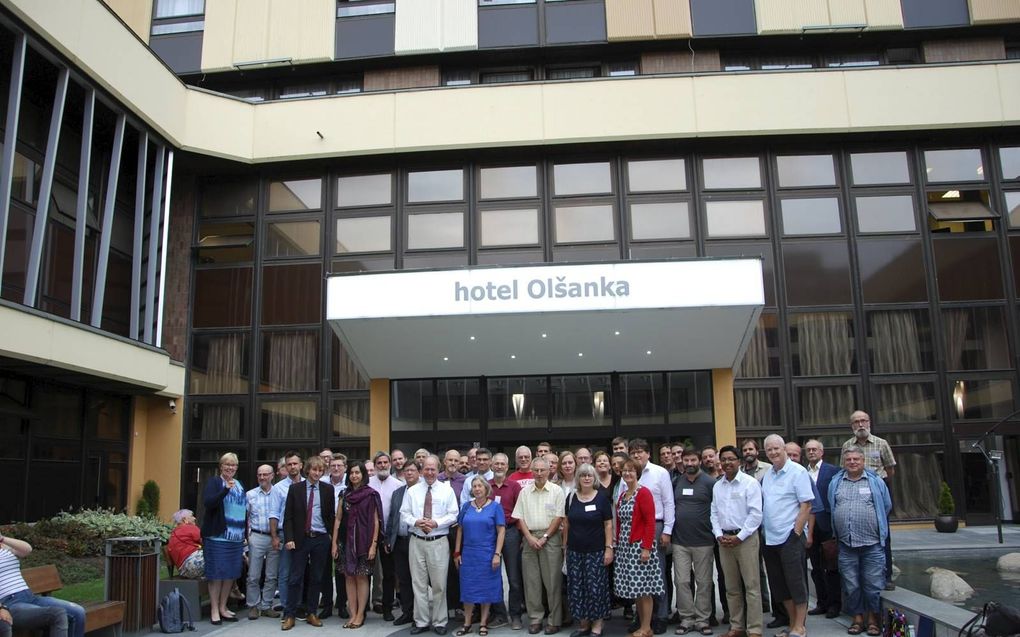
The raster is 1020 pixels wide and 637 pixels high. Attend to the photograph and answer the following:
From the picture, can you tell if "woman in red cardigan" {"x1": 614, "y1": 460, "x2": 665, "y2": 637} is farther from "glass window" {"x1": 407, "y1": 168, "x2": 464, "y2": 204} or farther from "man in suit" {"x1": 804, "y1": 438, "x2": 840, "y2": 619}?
"glass window" {"x1": 407, "y1": 168, "x2": 464, "y2": 204}

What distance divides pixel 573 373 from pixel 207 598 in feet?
29.7

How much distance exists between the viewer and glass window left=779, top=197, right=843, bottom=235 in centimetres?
1655

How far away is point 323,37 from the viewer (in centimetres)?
1814

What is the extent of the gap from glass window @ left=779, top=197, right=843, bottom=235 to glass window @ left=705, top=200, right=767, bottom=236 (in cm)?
51

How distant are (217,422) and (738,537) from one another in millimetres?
13245

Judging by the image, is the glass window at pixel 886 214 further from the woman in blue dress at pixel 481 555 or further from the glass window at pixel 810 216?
the woman in blue dress at pixel 481 555

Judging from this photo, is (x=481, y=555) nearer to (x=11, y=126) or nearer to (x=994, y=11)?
(x=11, y=126)

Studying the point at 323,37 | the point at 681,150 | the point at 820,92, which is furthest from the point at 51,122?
the point at 820,92

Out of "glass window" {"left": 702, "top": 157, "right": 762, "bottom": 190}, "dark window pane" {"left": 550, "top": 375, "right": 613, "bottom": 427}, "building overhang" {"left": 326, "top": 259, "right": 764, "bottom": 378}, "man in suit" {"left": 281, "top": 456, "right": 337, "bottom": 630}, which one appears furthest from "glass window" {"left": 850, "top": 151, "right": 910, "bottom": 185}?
"man in suit" {"left": 281, "top": 456, "right": 337, "bottom": 630}

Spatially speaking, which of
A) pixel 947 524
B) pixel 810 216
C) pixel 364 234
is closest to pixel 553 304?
pixel 364 234

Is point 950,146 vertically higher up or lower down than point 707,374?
higher up

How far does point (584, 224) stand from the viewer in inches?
660

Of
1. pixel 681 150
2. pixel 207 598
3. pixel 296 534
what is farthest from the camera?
pixel 681 150

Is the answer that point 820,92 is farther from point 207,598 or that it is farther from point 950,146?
point 207,598
